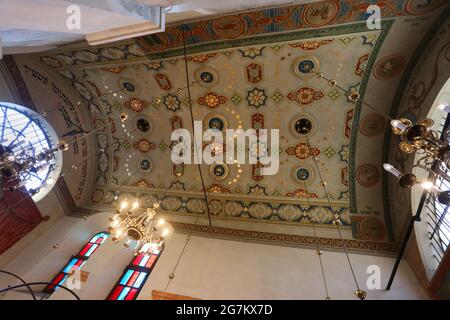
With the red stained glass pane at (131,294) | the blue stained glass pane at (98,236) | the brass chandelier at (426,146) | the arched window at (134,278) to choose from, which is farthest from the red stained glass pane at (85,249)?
the brass chandelier at (426,146)

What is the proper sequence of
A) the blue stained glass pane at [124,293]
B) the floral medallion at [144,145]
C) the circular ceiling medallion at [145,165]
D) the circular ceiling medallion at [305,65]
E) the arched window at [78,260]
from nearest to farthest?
the circular ceiling medallion at [305,65], the blue stained glass pane at [124,293], the arched window at [78,260], the floral medallion at [144,145], the circular ceiling medallion at [145,165]

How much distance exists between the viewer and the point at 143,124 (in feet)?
22.4

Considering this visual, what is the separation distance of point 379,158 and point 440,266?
2510 mm

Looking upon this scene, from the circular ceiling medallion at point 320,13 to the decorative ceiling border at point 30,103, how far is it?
6831mm

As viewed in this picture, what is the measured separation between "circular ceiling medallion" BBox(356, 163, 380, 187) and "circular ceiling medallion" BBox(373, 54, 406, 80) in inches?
83.0

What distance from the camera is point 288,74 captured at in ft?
17.5

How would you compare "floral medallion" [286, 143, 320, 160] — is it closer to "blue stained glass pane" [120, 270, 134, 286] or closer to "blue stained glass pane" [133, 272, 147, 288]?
"blue stained glass pane" [133, 272, 147, 288]

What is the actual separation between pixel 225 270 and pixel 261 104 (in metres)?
4.08

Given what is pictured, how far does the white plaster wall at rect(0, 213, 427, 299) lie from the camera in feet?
15.6

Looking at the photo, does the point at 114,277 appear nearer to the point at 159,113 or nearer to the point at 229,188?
the point at 229,188

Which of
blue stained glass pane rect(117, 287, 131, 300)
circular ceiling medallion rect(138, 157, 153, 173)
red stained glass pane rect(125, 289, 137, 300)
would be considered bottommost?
blue stained glass pane rect(117, 287, 131, 300)

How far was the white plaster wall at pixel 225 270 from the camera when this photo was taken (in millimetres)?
4746

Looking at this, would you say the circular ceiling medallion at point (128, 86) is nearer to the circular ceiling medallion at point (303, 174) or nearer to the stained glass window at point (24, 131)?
the stained glass window at point (24, 131)

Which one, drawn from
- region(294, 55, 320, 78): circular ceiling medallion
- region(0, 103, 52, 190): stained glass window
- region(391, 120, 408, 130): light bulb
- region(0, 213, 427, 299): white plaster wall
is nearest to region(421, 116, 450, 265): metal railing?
region(0, 213, 427, 299): white plaster wall
